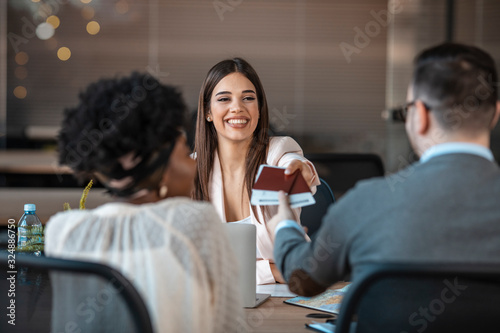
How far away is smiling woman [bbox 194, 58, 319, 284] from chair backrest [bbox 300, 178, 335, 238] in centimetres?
19

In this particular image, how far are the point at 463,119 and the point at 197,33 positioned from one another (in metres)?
4.22

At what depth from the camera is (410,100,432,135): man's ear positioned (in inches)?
43.0

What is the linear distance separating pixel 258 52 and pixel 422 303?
4311mm

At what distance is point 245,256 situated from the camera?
4.82 feet

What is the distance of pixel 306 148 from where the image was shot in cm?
513

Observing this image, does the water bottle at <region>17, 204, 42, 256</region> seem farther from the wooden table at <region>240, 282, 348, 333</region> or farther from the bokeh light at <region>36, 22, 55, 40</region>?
the bokeh light at <region>36, 22, 55, 40</region>

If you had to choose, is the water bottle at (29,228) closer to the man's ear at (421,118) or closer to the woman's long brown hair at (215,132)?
the woman's long brown hair at (215,132)

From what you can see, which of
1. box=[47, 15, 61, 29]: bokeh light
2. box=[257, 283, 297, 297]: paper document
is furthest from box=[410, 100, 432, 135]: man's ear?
box=[47, 15, 61, 29]: bokeh light

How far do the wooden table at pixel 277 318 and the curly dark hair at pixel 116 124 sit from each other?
456mm

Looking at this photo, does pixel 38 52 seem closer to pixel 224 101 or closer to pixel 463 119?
pixel 224 101

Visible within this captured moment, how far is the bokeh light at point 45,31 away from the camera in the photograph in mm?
5059

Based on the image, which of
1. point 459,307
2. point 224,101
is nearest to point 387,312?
point 459,307

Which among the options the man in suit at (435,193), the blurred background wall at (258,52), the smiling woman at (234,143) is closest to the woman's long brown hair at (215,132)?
the smiling woman at (234,143)

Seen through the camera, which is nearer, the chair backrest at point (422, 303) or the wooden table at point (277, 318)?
the chair backrest at point (422, 303)
